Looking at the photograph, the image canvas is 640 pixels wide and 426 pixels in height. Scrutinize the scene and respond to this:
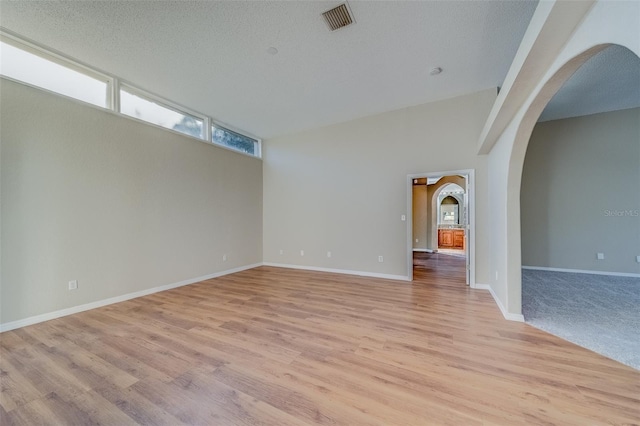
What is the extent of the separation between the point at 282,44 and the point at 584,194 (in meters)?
6.73

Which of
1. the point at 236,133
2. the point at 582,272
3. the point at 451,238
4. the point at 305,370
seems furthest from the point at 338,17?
the point at 451,238

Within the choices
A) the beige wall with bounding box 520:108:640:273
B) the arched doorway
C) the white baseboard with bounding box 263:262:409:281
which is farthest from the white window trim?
the beige wall with bounding box 520:108:640:273

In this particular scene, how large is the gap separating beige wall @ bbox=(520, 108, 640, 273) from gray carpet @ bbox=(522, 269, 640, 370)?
60cm

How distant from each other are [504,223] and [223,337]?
3.52 meters

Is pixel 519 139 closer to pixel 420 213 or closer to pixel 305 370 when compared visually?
pixel 305 370

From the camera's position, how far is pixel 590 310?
2.98 m

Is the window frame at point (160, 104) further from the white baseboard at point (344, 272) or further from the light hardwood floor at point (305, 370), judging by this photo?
the white baseboard at point (344, 272)

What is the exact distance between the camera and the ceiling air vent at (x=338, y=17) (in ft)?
7.67

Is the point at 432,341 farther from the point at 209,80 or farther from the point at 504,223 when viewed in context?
the point at 209,80

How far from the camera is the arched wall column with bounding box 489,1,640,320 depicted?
1.11m

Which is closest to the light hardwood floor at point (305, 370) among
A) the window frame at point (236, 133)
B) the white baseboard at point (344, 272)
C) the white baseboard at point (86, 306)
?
the white baseboard at point (86, 306)

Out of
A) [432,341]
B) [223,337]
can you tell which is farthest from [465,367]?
[223,337]

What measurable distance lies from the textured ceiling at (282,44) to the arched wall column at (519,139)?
1.08 metres

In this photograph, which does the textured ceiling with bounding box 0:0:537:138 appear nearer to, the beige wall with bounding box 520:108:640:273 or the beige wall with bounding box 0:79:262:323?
the beige wall with bounding box 0:79:262:323
